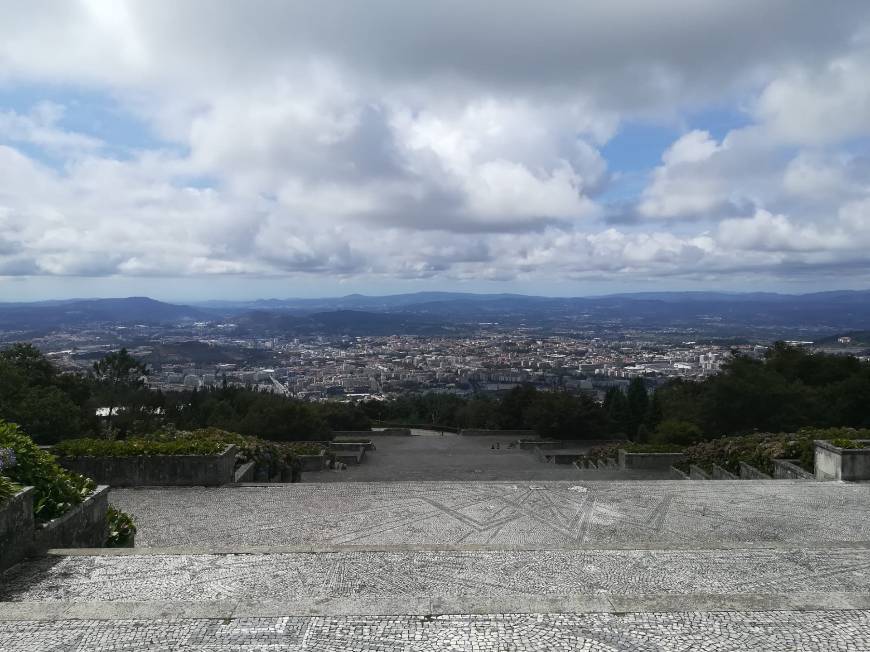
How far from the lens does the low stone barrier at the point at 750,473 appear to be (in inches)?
418

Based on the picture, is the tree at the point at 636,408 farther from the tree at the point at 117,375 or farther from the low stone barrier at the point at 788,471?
the tree at the point at 117,375

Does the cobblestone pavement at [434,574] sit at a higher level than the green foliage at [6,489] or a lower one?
lower

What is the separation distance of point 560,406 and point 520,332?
407 feet

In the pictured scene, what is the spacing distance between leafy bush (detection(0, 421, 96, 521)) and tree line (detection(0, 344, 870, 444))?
11357 mm

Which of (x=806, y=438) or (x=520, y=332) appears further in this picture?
(x=520, y=332)

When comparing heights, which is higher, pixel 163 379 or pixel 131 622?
pixel 131 622

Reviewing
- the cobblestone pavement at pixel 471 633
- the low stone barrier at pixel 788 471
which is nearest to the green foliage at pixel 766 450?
the low stone barrier at pixel 788 471

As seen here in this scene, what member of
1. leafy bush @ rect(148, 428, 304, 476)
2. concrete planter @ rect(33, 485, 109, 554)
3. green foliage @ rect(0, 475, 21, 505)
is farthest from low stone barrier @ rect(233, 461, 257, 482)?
green foliage @ rect(0, 475, 21, 505)

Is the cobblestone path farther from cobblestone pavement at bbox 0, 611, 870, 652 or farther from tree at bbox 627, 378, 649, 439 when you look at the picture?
tree at bbox 627, 378, 649, 439

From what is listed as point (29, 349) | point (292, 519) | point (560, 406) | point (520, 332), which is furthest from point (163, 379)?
Result: point (520, 332)

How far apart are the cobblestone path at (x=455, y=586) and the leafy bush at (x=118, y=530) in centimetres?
29

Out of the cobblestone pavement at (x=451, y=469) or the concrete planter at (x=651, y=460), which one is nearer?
the cobblestone pavement at (x=451, y=469)

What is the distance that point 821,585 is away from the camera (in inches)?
180

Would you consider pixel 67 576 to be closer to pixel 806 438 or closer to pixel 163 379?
pixel 806 438
